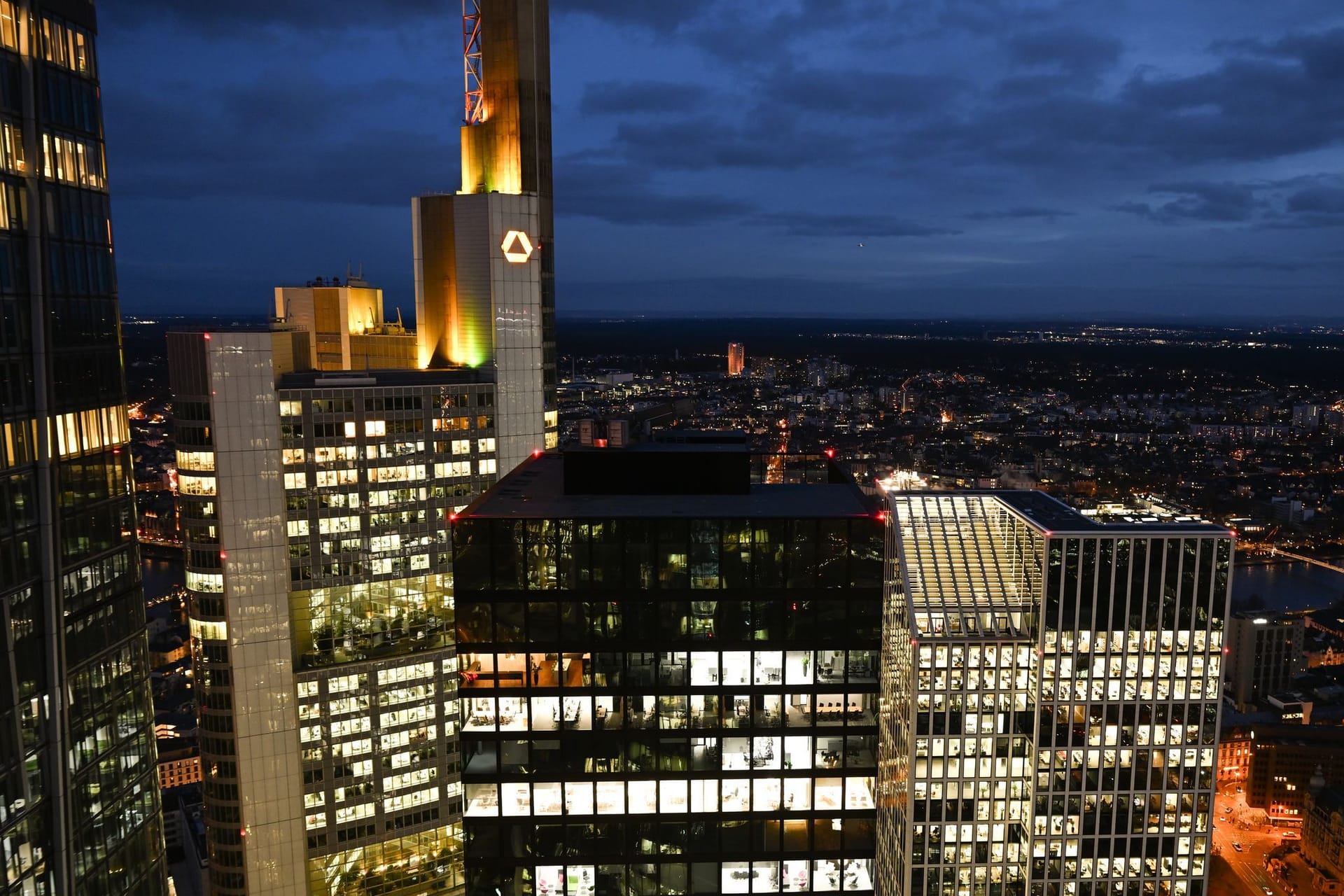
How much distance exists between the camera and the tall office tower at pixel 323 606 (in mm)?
72375

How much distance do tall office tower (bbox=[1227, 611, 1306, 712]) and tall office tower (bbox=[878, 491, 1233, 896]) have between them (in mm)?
150469

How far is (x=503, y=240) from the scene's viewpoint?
8300 cm

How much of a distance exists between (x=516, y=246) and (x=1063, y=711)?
201ft

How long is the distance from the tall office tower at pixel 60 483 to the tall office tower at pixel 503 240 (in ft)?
156

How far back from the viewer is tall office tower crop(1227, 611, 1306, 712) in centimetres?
17800

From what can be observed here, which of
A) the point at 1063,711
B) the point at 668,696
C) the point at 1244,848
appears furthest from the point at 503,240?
the point at 1244,848

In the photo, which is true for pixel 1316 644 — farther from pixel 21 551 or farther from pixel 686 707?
pixel 21 551

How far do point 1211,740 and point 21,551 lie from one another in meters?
61.3

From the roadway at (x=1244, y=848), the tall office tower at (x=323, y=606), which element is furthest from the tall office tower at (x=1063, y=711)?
the roadway at (x=1244, y=848)

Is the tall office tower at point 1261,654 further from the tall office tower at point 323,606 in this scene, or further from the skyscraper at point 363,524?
the tall office tower at point 323,606

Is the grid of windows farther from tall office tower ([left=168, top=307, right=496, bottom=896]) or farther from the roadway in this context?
the roadway

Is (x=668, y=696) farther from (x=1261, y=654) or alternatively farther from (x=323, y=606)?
(x=1261, y=654)

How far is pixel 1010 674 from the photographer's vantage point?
171 ft

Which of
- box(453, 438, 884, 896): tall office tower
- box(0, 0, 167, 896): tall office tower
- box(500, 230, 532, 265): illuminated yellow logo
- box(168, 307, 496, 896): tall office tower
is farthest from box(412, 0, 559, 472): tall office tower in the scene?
box(0, 0, 167, 896): tall office tower
